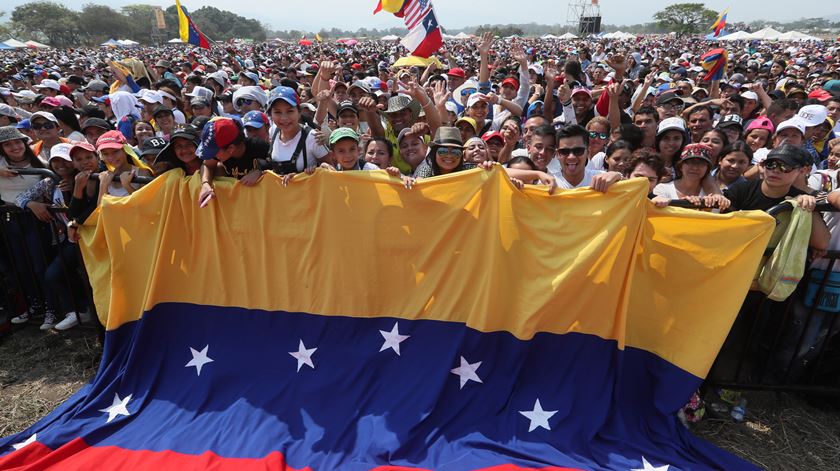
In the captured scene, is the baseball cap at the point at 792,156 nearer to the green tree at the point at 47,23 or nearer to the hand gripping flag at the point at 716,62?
the hand gripping flag at the point at 716,62

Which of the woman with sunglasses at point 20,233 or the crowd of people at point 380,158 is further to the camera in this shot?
the woman with sunglasses at point 20,233

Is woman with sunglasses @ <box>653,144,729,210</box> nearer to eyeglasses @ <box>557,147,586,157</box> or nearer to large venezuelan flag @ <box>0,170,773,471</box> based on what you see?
eyeglasses @ <box>557,147,586,157</box>

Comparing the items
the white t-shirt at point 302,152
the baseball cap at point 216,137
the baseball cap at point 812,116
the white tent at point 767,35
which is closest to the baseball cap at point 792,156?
the baseball cap at point 812,116

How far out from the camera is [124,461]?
298 centimetres

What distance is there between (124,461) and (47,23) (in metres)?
112

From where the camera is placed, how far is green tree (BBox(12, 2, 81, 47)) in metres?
85.2

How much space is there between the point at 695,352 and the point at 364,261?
2.34 metres

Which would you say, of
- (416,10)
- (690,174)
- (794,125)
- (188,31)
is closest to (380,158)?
(690,174)

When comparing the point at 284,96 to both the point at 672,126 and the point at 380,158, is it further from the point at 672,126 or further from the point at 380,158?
the point at 672,126

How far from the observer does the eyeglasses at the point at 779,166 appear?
3.21 m

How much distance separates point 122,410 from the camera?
3.41 meters

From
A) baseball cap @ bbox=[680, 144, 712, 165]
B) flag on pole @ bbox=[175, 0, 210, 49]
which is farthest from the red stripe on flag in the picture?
flag on pole @ bbox=[175, 0, 210, 49]

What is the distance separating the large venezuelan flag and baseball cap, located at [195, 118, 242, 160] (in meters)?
0.32

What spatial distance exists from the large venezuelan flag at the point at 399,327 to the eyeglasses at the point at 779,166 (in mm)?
554
